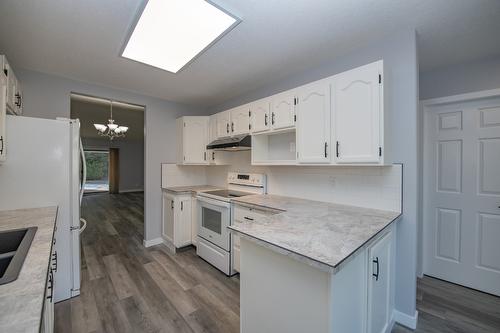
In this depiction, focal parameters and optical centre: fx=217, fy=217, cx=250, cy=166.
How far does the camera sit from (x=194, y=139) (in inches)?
139

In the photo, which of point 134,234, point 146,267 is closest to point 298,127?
point 146,267

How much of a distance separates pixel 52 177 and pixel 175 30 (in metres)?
1.68

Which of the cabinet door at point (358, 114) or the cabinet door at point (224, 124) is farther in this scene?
the cabinet door at point (224, 124)

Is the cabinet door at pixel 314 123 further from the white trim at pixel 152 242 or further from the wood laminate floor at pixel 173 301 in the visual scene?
the white trim at pixel 152 242

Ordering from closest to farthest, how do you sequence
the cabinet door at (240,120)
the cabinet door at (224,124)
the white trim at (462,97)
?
the white trim at (462,97), the cabinet door at (240,120), the cabinet door at (224,124)

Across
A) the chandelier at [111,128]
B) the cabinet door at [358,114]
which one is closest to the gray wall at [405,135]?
the cabinet door at [358,114]

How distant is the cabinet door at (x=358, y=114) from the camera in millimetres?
1723

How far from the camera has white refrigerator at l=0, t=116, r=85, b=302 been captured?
1.80 meters

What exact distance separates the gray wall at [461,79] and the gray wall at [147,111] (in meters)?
3.41

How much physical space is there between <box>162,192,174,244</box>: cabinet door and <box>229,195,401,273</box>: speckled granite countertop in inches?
76.6

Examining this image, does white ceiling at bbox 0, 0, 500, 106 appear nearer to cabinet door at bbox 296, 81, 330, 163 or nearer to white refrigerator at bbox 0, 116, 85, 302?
cabinet door at bbox 296, 81, 330, 163

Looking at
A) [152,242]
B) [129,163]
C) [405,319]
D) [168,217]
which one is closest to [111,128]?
[168,217]

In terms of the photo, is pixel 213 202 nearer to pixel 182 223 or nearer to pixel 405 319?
pixel 182 223

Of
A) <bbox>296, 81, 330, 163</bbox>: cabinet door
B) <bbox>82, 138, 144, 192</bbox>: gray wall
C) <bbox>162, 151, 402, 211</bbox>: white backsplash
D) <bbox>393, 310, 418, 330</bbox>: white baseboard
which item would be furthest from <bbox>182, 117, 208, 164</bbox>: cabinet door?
<bbox>82, 138, 144, 192</bbox>: gray wall
